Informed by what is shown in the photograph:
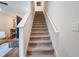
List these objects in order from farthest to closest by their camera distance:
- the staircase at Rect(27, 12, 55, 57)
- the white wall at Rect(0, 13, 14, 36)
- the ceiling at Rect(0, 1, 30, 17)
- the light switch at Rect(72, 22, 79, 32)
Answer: the white wall at Rect(0, 13, 14, 36)
the ceiling at Rect(0, 1, 30, 17)
the staircase at Rect(27, 12, 55, 57)
the light switch at Rect(72, 22, 79, 32)

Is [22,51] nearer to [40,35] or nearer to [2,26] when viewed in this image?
[40,35]

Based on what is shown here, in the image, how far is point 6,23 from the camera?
40.1ft

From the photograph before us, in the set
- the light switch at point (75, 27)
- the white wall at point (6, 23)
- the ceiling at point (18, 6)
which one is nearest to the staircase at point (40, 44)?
the ceiling at point (18, 6)

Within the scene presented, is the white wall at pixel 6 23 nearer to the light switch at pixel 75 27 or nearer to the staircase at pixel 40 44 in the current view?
the staircase at pixel 40 44

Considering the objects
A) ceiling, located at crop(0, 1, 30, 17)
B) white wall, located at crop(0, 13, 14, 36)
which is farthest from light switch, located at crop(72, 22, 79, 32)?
white wall, located at crop(0, 13, 14, 36)

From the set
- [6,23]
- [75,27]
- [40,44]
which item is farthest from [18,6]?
[75,27]

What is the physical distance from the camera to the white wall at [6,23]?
37.2 ft

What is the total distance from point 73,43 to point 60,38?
103 centimetres

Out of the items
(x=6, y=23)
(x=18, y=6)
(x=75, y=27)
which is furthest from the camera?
(x=6, y=23)

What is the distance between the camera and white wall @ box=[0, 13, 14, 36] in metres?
11.3

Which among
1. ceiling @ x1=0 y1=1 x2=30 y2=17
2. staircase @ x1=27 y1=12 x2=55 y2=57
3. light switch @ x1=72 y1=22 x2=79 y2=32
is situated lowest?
staircase @ x1=27 y1=12 x2=55 y2=57

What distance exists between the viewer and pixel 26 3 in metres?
6.67

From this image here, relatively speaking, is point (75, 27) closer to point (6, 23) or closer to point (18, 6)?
point (18, 6)

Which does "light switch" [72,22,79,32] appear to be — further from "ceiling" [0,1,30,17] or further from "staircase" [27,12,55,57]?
"ceiling" [0,1,30,17]
